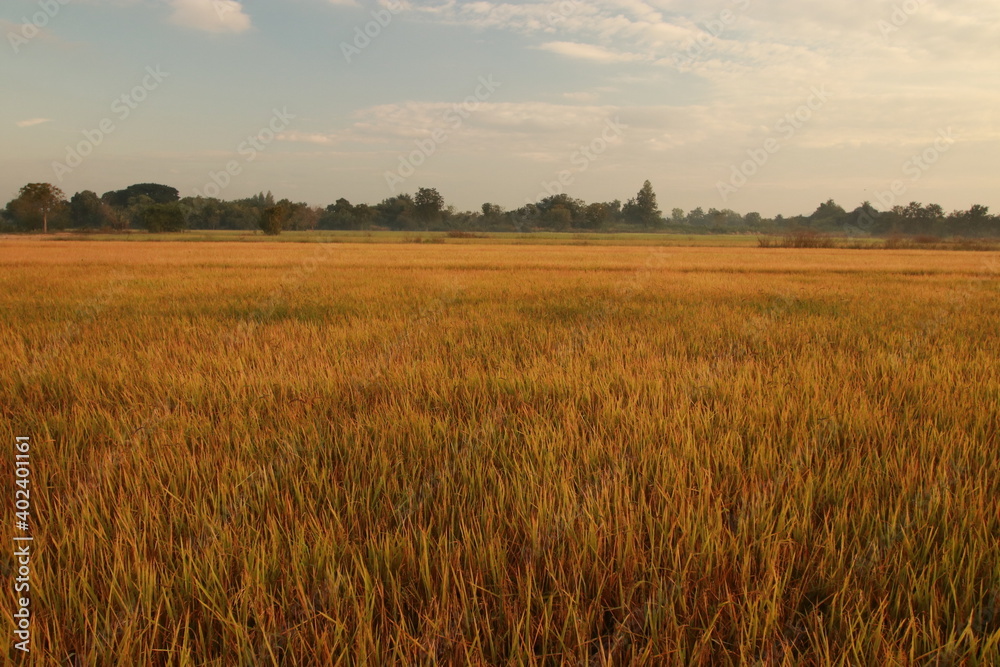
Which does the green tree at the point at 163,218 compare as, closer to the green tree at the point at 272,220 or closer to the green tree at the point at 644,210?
the green tree at the point at 272,220

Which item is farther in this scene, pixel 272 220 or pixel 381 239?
pixel 272 220

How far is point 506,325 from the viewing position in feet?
16.6

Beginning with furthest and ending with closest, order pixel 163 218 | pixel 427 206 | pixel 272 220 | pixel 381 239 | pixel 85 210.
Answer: pixel 427 206
pixel 85 210
pixel 163 218
pixel 272 220
pixel 381 239

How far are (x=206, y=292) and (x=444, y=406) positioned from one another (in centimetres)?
682

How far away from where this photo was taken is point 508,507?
5.06ft

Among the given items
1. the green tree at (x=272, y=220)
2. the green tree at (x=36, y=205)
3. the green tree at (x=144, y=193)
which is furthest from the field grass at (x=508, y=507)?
the green tree at (x=144, y=193)

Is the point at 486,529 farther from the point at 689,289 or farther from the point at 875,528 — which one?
the point at 689,289

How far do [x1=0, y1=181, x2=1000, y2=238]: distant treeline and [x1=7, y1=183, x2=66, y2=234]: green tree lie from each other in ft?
0.64

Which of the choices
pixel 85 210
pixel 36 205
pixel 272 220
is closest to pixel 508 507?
pixel 272 220

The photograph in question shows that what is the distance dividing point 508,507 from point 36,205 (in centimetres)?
8446

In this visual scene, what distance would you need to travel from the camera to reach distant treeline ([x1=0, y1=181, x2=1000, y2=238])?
71500 millimetres

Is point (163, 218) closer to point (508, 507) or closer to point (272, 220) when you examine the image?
point (272, 220)

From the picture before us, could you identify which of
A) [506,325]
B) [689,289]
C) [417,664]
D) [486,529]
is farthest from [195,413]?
[689,289]

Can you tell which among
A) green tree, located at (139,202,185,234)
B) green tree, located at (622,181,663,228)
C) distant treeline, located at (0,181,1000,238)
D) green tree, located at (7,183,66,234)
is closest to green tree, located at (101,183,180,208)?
distant treeline, located at (0,181,1000,238)
